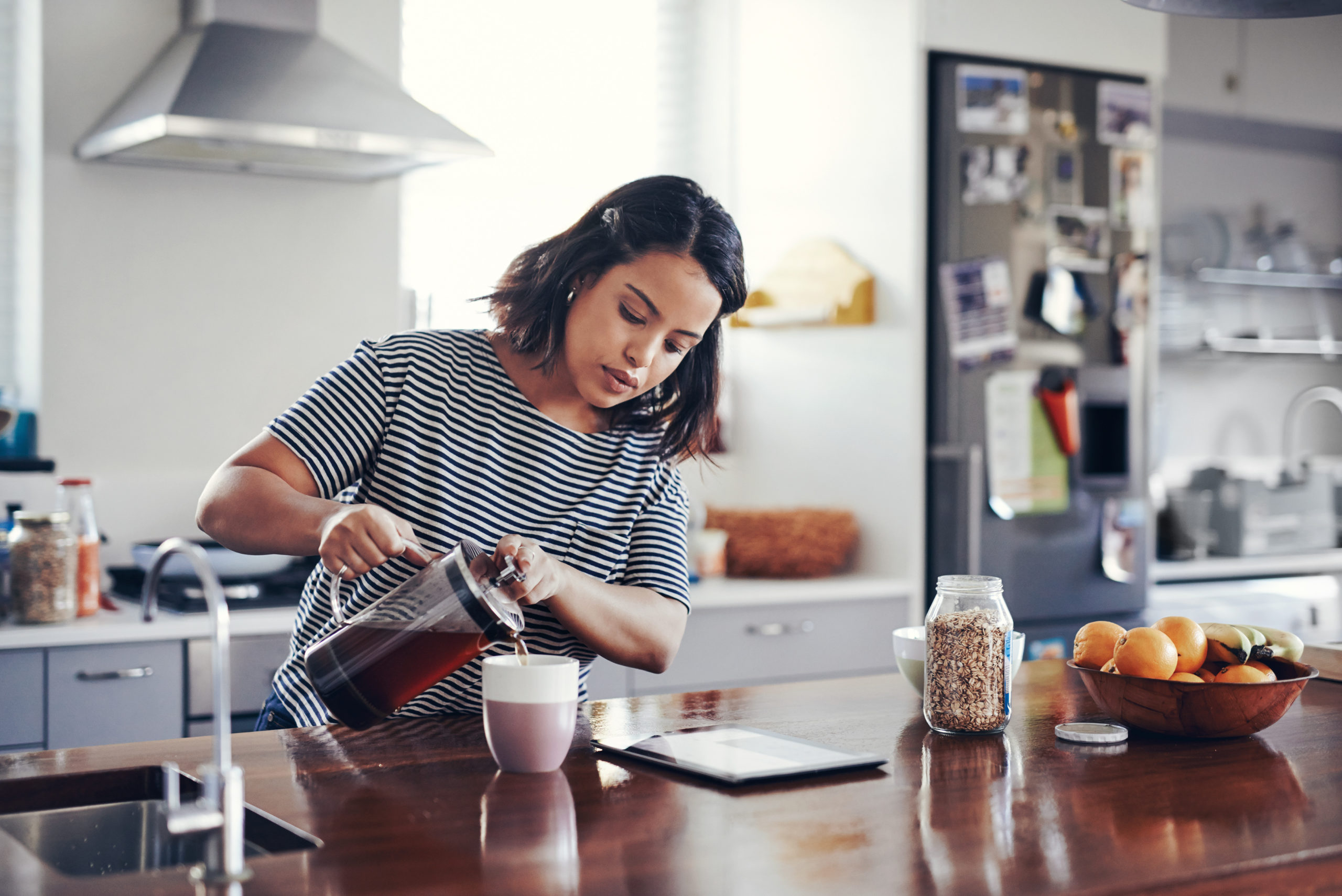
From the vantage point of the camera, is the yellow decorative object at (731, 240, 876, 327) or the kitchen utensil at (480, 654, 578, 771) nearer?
the kitchen utensil at (480, 654, 578, 771)

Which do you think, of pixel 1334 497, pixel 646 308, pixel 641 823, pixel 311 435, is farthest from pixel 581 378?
pixel 1334 497

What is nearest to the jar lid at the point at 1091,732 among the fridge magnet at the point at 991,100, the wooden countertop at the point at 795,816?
the wooden countertop at the point at 795,816

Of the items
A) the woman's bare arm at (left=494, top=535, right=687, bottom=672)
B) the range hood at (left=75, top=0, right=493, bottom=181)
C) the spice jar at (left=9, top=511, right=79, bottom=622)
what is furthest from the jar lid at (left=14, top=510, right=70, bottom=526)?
the woman's bare arm at (left=494, top=535, right=687, bottom=672)

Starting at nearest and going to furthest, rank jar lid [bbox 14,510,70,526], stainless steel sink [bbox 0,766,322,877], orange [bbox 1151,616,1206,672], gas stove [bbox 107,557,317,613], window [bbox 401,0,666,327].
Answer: stainless steel sink [bbox 0,766,322,877] → orange [bbox 1151,616,1206,672] → jar lid [bbox 14,510,70,526] → gas stove [bbox 107,557,317,613] → window [bbox 401,0,666,327]

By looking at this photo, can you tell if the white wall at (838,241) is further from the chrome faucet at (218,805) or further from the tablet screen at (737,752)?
the chrome faucet at (218,805)

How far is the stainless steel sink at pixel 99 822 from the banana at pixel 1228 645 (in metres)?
1.02

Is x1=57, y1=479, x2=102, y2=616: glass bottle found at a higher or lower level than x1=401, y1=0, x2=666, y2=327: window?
lower

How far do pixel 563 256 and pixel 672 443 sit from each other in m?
0.27

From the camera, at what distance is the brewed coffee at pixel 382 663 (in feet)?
3.88

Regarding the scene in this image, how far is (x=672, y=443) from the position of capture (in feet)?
5.42

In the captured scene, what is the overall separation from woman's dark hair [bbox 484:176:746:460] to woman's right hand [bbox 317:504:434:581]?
417 mm

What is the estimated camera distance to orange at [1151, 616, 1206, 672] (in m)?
1.38

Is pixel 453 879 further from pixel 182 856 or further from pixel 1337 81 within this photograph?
pixel 1337 81

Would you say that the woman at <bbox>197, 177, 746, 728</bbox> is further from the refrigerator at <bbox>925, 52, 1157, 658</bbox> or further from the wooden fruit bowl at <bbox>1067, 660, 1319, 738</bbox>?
the refrigerator at <bbox>925, 52, 1157, 658</bbox>
